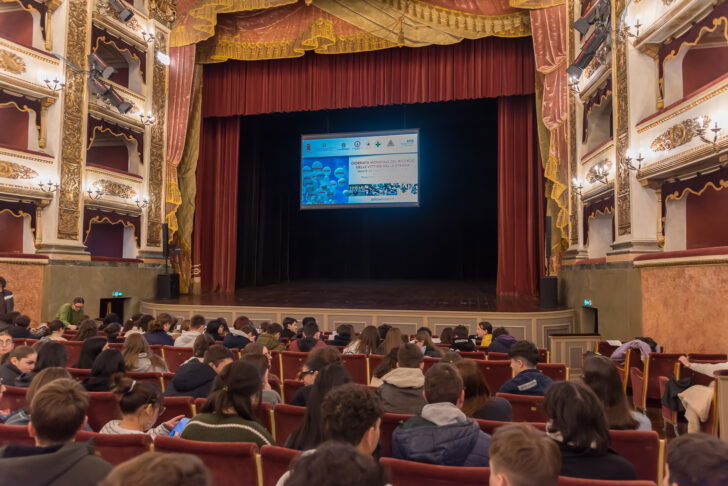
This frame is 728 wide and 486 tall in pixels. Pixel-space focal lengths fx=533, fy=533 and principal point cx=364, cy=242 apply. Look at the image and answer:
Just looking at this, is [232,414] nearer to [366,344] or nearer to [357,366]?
[357,366]

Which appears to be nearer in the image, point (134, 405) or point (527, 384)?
point (134, 405)

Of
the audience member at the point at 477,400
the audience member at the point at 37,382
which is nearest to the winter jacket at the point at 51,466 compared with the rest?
the audience member at the point at 37,382

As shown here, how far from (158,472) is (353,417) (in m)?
0.93

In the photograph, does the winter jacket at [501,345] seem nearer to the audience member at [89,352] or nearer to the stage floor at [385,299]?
the audience member at [89,352]

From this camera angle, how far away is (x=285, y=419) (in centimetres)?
304

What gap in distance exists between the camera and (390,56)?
Result: 13977 millimetres

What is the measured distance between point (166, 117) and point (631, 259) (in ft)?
38.2

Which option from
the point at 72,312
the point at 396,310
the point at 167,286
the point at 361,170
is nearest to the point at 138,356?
the point at 72,312

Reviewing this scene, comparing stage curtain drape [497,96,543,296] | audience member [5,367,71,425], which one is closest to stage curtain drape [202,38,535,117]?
stage curtain drape [497,96,543,296]

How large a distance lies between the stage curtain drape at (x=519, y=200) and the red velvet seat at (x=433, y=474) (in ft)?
42.0

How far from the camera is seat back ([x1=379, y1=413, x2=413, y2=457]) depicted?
8.91 ft

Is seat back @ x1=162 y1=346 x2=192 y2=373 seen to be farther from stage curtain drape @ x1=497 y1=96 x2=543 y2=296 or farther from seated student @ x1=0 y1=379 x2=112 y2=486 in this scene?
stage curtain drape @ x1=497 y1=96 x2=543 y2=296

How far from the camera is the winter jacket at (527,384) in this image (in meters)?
3.57

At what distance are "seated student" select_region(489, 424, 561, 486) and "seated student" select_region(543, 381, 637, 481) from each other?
0.62 m
